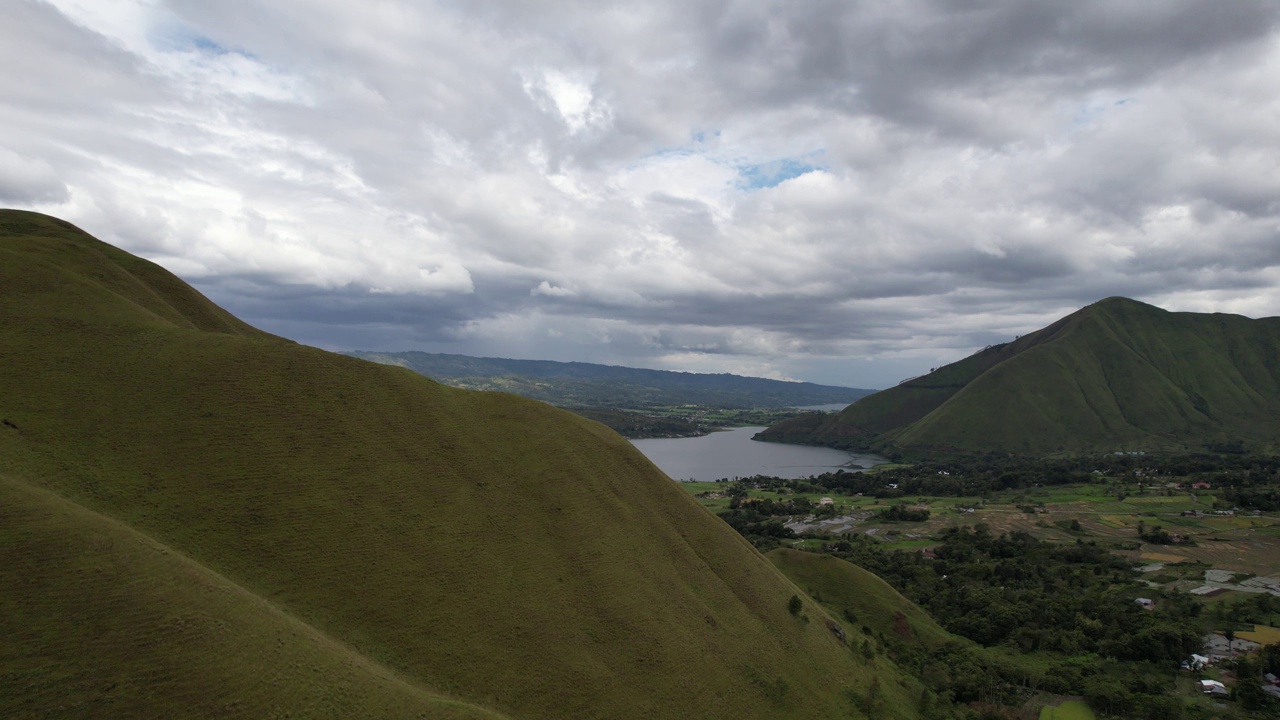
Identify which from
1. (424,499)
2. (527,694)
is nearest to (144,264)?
(424,499)

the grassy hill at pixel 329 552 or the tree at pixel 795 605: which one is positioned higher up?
the grassy hill at pixel 329 552

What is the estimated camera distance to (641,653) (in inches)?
1726

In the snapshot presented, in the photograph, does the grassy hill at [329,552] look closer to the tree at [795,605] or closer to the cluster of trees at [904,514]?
the tree at [795,605]

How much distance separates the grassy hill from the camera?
2770 centimetres

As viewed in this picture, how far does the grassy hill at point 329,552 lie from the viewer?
27703 mm

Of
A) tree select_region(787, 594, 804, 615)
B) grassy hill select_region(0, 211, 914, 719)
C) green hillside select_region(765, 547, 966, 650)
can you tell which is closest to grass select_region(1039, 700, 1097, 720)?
grassy hill select_region(0, 211, 914, 719)

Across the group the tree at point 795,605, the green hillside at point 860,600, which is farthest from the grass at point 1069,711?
the tree at point 795,605

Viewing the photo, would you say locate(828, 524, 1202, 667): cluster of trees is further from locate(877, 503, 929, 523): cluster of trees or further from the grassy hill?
the grassy hill

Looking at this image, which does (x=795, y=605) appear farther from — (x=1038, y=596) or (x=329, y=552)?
(x=1038, y=596)

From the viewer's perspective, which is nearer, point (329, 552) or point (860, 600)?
point (329, 552)

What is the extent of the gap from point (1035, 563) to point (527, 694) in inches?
3926

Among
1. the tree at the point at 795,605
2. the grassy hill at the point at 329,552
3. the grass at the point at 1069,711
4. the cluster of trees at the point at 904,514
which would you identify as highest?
the grassy hill at the point at 329,552

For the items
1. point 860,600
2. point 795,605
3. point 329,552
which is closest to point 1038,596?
point 860,600

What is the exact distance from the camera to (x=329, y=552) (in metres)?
39.7
